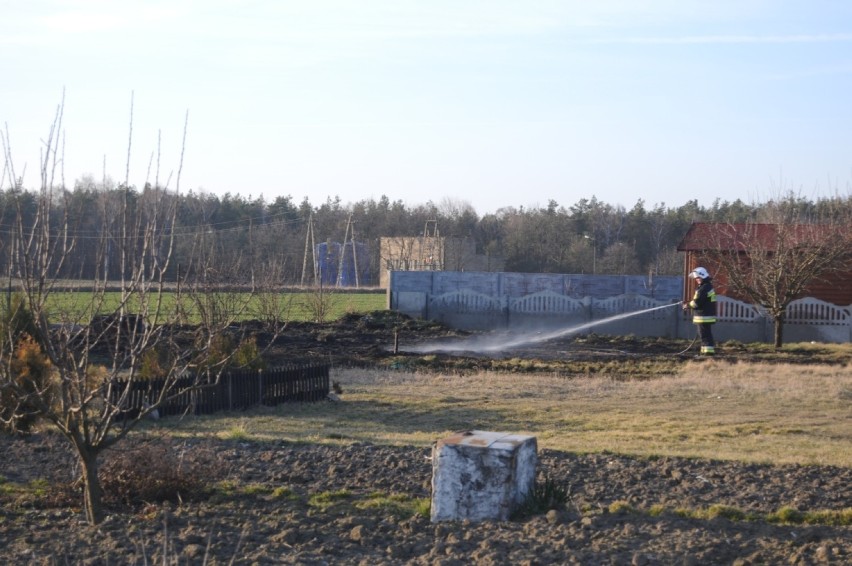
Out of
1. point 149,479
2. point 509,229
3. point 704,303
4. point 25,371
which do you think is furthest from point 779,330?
point 509,229

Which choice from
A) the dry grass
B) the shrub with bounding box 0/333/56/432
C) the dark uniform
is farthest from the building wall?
the shrub with bounding box 0/333/56/432

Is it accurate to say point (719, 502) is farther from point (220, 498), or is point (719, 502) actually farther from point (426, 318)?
point (426, 318)

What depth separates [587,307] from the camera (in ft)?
117

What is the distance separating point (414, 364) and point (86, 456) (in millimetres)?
15421

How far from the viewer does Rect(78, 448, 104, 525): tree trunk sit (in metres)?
7.11

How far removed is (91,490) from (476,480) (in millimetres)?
2860

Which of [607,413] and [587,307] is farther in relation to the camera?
[587,307]

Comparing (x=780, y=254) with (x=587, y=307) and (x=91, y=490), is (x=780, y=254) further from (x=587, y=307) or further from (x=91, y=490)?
(x=91, y=490)

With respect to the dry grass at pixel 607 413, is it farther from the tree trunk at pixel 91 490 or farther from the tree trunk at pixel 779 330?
the tree trunk at pixel 779 330

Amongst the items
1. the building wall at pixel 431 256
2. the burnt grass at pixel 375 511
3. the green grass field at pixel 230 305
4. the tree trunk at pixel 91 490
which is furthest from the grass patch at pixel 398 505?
the building wall at pixel 431 256

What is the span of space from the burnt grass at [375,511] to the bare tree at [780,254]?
1898 cm

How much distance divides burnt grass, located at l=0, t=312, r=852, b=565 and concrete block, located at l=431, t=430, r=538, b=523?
0.44 ft

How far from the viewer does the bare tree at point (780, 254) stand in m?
27.5

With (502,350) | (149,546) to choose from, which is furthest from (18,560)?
(502,350)
